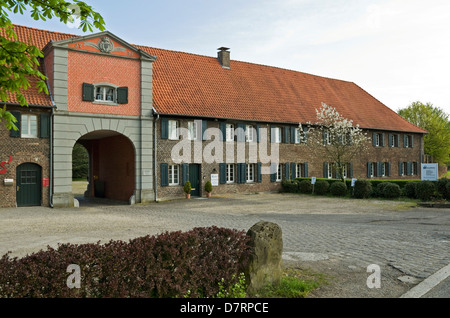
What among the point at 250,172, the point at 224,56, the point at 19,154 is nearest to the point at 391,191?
the point at 250,172

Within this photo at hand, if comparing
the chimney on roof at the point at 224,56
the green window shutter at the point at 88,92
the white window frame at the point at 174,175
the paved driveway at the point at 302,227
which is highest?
the chimney on roof at the point at 224,56

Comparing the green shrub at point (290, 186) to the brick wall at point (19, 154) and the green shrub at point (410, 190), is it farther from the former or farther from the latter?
the brick wall at point (19, 154)

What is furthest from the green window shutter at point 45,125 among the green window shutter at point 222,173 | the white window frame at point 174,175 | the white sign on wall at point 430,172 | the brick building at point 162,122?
the white sign on wall at point 430,172

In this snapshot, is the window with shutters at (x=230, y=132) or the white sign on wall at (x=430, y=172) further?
the window with shutters at (x=230, y=132)

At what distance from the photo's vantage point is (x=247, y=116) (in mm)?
27625

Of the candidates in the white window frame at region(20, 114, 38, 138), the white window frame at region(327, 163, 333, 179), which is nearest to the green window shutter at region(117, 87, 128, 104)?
the white window frame at region(20, 114, 38, 138)

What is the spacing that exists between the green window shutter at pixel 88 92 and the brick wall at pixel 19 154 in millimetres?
2307

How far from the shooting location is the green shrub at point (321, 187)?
87.9ft

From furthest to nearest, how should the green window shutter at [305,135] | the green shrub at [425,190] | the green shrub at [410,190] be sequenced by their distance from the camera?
the green window shutter at [305,135], the green shrub at [410,190], the green shrub at [425,190]

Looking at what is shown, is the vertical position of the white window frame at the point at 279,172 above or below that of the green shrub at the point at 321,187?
above

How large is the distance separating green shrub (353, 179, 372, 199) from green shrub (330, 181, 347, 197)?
115 cm

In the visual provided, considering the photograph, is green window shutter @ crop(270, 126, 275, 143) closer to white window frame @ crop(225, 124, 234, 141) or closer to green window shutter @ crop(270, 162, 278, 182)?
green window shutter @ crop(270, 162, 278, 182)

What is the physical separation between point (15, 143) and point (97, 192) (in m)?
9.37

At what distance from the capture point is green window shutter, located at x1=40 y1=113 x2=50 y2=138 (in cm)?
2011
